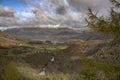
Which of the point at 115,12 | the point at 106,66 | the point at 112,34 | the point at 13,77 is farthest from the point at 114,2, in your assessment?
the point at 13,77

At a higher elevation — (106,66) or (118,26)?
(118,26)

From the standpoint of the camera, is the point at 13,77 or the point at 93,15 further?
the point at 13,77

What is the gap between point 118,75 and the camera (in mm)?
21375

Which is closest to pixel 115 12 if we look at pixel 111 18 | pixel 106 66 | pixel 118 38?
pixel 111 18

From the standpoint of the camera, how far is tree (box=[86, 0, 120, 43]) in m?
21.6

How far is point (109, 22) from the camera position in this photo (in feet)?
71.3

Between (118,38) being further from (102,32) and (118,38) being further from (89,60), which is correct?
(89,60)

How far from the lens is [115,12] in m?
21.8

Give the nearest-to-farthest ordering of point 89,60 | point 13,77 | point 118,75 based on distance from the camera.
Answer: point 118,75, point 89,60, point 13,77

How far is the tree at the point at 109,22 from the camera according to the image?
2161 cm

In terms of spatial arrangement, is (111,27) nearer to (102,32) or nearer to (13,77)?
(102,32)

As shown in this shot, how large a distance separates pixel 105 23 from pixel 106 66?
9.84 feet

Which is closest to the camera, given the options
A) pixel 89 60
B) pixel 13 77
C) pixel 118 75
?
pixel 118 75

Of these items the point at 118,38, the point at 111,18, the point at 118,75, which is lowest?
the point at 118,75
